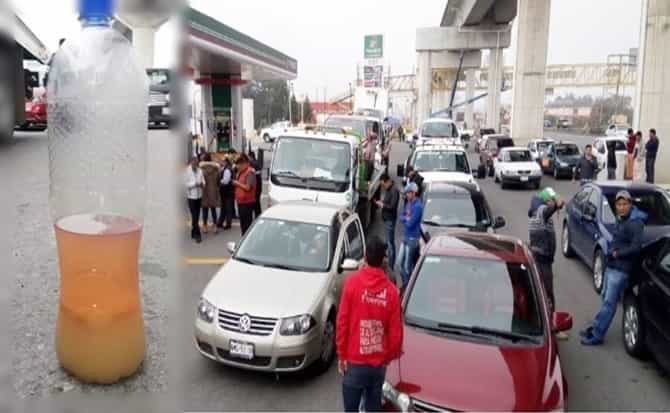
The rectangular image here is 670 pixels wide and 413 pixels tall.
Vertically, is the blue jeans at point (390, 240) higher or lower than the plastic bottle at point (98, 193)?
lower

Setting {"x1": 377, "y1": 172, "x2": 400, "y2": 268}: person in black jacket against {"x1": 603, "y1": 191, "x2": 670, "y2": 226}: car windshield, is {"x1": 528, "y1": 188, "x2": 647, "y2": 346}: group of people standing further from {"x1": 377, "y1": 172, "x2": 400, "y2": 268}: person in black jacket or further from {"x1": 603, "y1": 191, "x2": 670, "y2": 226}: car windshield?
{"x1": 377, "y1": 172, "x2": 400, "y2": 268}: person in black jacket

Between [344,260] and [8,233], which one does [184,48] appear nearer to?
[344,260]

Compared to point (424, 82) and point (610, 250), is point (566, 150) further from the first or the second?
point (424, 82)

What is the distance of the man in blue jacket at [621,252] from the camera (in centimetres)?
653

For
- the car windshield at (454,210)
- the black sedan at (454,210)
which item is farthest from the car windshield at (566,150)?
the car windshield at (454,210)

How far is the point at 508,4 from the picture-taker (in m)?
48.4

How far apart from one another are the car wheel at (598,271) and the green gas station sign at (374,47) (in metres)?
69.4

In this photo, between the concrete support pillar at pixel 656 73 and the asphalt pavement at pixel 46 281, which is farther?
the concrete support pillar at pixel 656 73

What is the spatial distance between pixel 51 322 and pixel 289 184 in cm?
637

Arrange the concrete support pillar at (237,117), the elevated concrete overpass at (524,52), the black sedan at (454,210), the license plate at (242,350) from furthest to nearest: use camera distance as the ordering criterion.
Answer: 1. the concrete support pillar at (237,117)
2. the elevated concrete overpass at (524,52)
3. the black sedan at (454,210)
4. the license plate at (242,350)

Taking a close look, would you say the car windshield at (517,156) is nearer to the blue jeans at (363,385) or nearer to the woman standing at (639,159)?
the woman standing at (639,159)

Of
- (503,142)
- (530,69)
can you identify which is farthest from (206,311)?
(530,69)

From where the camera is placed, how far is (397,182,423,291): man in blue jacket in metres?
8.62

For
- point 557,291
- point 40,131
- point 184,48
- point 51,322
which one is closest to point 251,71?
point 40,131
